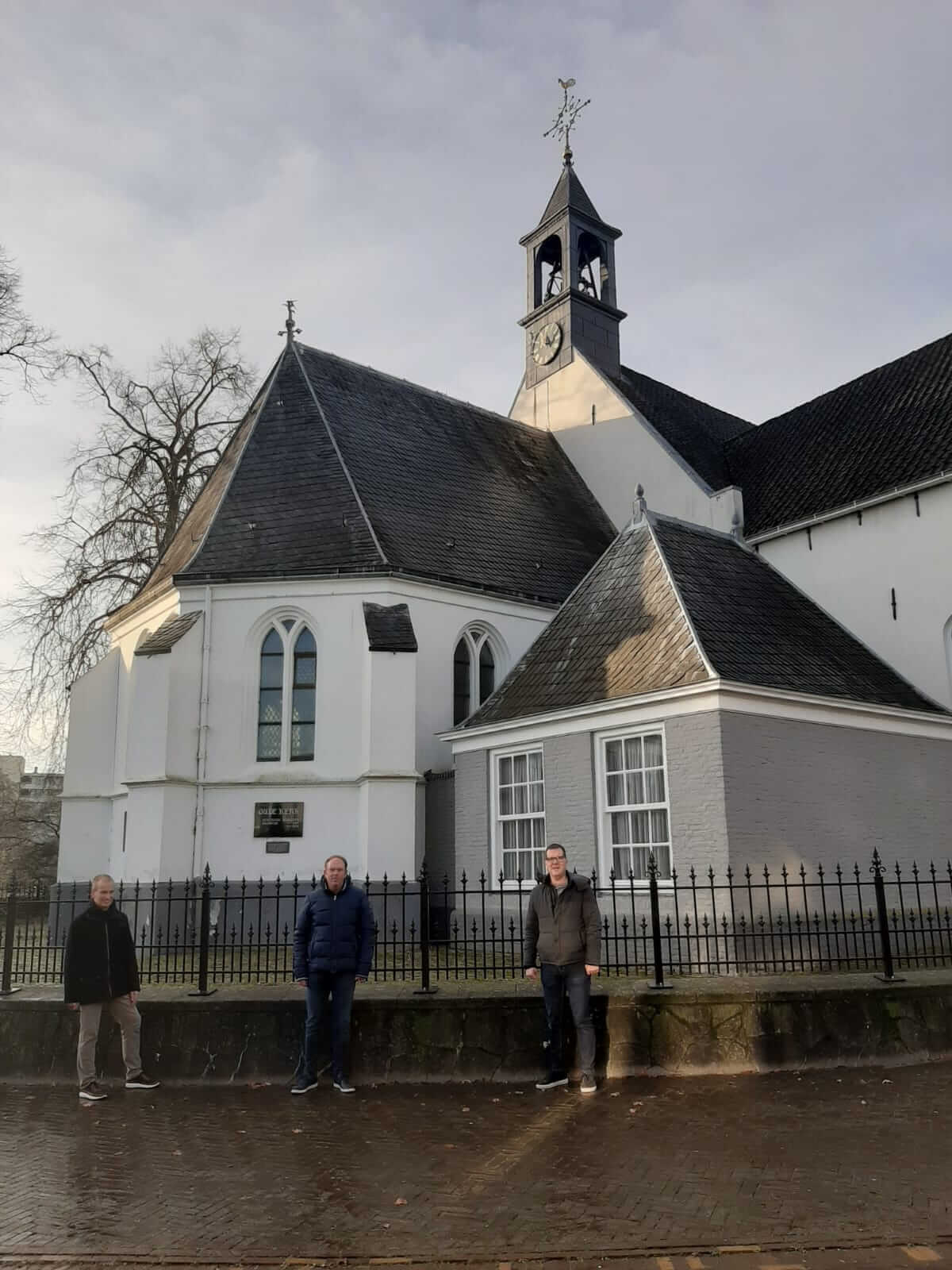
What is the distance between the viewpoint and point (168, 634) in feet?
56.1

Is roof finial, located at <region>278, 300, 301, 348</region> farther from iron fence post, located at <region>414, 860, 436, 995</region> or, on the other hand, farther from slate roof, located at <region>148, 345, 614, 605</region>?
iron fence post, located at <region>414, 860, 436, 995</region>

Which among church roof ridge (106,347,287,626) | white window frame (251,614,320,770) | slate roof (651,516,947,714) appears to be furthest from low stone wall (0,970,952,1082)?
church roof ridge (106,347,287,626)

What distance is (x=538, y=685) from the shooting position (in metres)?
15.1

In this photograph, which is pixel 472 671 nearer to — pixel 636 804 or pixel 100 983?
pixel 636 804

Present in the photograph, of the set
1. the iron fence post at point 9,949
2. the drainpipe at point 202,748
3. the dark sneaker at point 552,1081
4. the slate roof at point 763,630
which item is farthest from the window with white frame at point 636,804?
the drainpipe at point 202,748

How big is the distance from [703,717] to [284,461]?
10964 millimetres

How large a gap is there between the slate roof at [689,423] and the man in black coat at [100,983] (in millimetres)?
16370

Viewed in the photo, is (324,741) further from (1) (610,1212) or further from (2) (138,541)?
(2) (138,541)

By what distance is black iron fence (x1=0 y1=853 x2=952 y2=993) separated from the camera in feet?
31.0

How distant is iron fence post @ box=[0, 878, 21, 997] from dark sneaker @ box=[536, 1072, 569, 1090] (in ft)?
17.2

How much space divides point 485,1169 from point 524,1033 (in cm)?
255

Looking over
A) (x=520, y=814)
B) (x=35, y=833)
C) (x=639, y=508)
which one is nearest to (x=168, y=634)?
(x=520, y=814)

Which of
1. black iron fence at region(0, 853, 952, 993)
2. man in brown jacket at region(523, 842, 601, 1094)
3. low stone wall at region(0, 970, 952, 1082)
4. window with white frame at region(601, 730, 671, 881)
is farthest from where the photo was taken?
window with white frame at region(601, 730, 671, 881)

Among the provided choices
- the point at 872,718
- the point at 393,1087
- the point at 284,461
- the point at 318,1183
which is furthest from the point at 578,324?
the point at 318,1183
